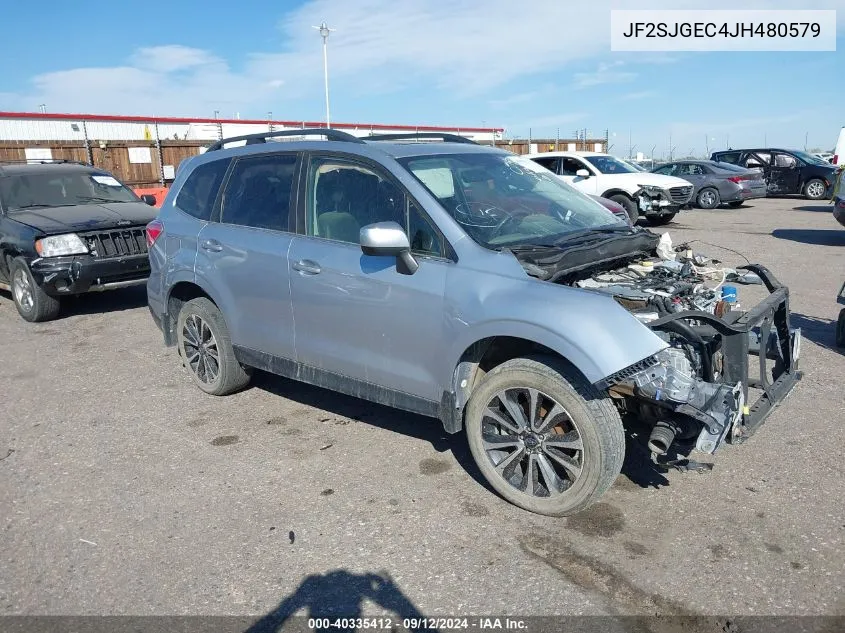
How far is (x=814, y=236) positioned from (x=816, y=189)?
934 centimetres

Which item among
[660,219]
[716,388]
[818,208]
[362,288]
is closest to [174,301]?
[362,288]

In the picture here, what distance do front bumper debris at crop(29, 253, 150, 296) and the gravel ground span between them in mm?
2520

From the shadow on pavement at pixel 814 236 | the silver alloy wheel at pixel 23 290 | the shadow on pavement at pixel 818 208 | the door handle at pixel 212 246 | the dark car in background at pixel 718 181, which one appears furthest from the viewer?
the dark car in background at pixel 718 181

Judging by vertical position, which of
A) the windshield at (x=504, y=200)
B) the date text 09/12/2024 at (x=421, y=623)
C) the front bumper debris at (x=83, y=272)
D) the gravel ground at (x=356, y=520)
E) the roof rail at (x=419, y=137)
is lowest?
the date text 09/12/2024 at (x=421, y=623)

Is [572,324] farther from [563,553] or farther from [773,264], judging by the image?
[773,264]

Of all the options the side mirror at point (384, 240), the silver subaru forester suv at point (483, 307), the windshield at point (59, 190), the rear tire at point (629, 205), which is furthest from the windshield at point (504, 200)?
the rear tire at point (629, 205)

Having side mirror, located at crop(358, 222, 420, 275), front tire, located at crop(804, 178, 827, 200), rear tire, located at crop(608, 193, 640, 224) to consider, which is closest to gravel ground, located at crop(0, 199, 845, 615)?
side mirror, located at crop(358, 222, 420, 275)

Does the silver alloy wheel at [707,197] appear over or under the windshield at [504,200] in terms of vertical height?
under

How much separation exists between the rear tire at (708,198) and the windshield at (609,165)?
4956mm

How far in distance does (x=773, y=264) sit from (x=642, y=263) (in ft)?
24.6

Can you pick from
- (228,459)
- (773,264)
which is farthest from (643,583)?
(773,264)

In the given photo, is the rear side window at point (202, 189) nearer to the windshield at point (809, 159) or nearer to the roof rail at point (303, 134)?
the roof rail at point (303, 134)

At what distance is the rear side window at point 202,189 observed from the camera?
5395mm

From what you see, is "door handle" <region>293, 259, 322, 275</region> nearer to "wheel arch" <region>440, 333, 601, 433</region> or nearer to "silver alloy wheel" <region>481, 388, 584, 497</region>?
"wheel arch" <region>440, 333, 601, 433</region>
